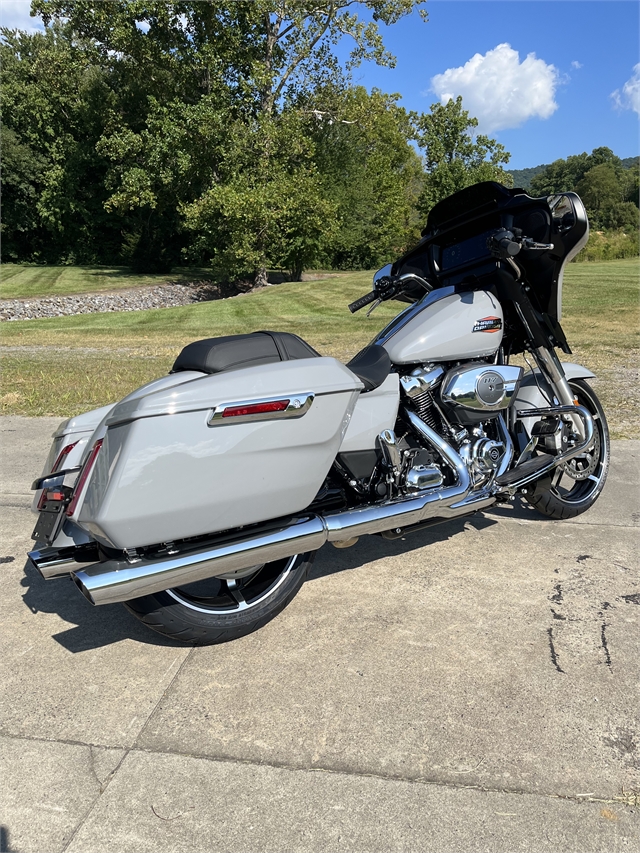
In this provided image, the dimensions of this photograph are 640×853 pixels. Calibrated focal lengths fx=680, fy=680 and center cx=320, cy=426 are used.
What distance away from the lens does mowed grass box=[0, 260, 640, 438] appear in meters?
7.83

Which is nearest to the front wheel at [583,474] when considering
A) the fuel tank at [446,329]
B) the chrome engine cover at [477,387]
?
the chrome engine cover at [477,387]

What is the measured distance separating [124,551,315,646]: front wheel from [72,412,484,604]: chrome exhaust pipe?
0.21 metres

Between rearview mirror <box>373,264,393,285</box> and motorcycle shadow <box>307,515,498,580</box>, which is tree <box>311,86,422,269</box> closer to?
rearview mirror <box>373,264,393,285</box>

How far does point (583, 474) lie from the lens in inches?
165

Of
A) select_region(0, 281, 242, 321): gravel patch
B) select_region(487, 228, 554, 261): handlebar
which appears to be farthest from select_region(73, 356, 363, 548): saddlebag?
select_region(0, 281, 242, 321): gravel patch

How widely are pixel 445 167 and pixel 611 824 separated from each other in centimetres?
4111

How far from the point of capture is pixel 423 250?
4039mm

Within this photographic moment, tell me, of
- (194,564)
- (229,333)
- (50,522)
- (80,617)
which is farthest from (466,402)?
(229,333)

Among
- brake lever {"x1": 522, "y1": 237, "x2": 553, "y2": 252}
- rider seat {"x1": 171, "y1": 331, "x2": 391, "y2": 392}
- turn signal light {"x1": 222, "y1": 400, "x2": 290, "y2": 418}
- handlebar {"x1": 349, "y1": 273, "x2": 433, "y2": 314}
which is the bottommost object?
turn signal light {"x1": 222, "y1": 400, "x2": 290, "y2": 418}

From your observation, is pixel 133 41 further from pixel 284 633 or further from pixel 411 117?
pixel 284 633

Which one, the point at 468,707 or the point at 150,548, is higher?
the point at 150,548

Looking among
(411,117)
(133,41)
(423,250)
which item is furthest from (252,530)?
(411,117)

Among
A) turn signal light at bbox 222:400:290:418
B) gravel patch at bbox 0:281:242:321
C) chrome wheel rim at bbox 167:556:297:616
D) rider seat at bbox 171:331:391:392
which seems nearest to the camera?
turn signal light at bbox 222:400:290:418

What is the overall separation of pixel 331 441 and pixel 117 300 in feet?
82.5
